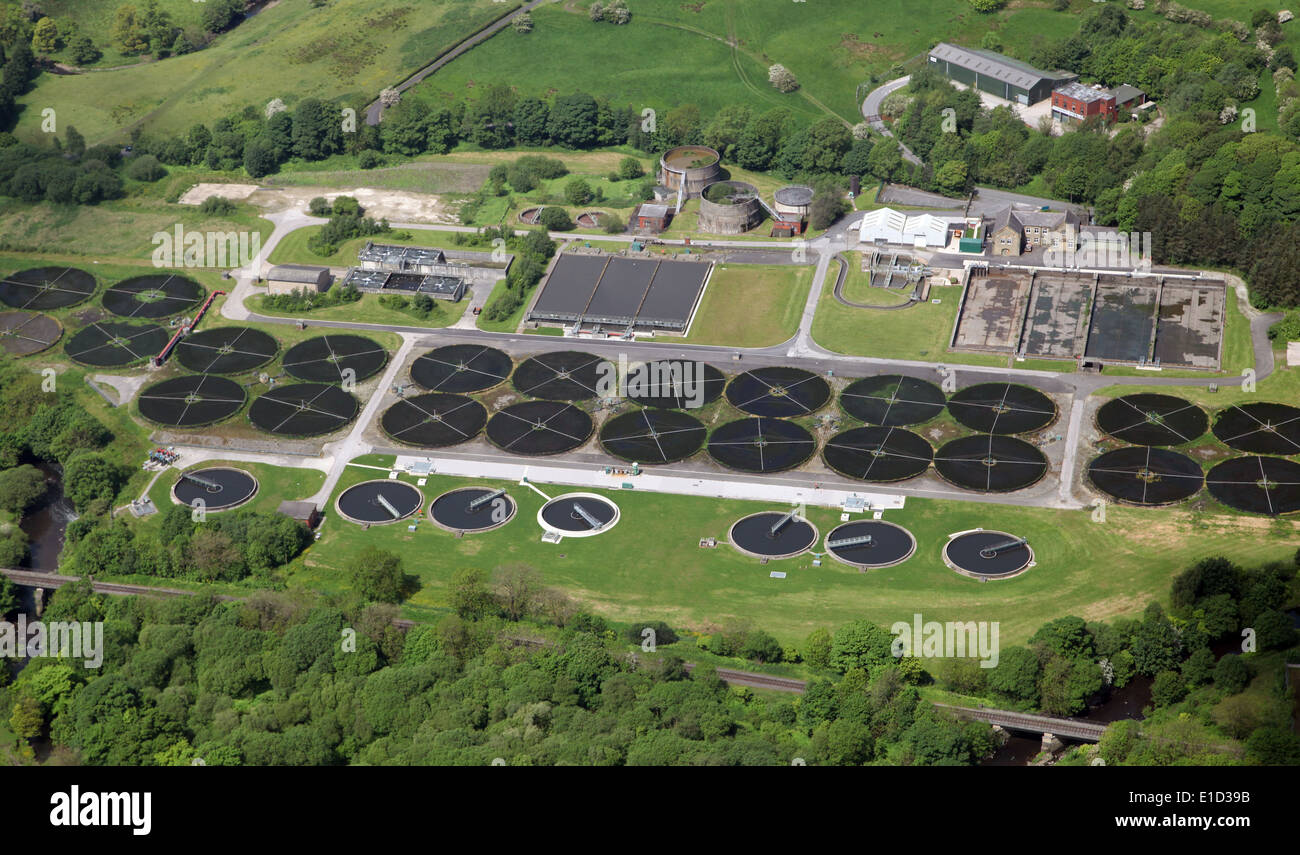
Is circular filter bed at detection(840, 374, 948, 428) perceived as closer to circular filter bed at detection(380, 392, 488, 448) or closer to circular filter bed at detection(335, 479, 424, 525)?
circular filter bed at detection(380, 392, 488, 448)

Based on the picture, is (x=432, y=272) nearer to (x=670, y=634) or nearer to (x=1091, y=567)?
(x=670, y=634)

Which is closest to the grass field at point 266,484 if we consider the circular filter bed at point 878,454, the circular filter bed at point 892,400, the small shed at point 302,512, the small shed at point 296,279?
the small shed at point 302,512

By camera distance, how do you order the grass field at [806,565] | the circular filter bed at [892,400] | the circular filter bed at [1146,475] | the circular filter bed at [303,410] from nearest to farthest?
the grass field at [806,565] → the circular filter bed at [1146,475] → the circular filter bed at [892,400] → the circular filter bed at [303,410]

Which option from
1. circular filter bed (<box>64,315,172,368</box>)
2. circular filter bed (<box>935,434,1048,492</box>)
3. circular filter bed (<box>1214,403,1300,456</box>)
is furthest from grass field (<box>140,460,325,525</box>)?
circular filter bed (<box>1214,403,1300,456</box>)

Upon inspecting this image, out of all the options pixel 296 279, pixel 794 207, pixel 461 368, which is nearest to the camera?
pixel 461 368

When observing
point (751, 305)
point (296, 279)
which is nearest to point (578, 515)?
point (751, 305)

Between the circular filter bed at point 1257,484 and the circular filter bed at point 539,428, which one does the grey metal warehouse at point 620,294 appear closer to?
the circular filter bed at point 539,428

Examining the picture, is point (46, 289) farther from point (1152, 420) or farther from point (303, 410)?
point (1152, 420)
